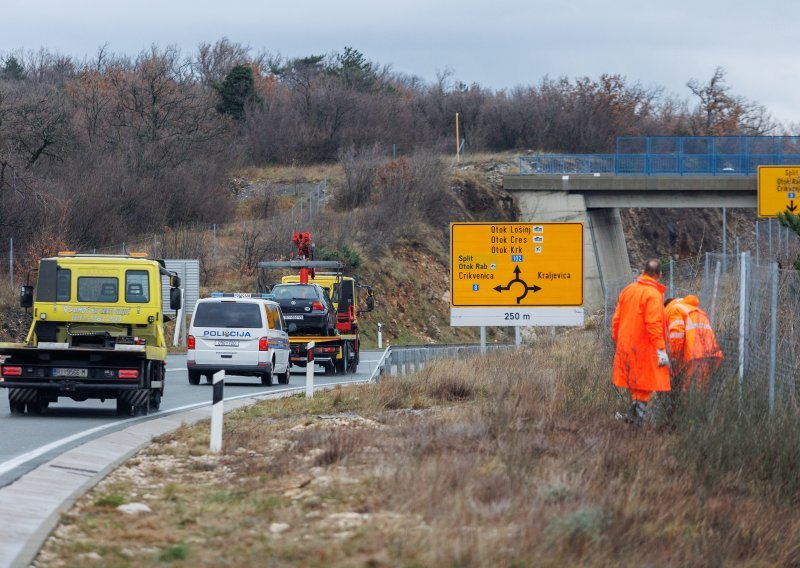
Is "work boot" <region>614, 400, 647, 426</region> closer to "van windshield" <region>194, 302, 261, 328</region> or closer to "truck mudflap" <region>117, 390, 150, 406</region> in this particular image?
"truck mudflap" <region>117, 390, 150, 406</region>

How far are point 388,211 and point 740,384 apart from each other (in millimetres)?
49188

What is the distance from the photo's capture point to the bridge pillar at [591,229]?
55062 millimetres

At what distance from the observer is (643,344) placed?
12516 mm

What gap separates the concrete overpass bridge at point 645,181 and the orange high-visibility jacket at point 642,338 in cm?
4109

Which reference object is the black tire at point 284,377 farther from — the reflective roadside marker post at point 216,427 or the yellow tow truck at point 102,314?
the reflective roadside marker post at point 216,427

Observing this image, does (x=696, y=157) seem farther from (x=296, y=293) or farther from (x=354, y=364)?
(x=296, y=293)

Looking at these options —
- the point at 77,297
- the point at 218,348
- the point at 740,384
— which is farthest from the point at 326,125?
the point at 740,384

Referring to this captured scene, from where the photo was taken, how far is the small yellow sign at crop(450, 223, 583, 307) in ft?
91.4

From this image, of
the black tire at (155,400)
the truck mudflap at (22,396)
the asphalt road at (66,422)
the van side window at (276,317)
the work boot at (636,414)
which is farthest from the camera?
the van side window at (276,317)

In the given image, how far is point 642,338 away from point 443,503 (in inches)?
186

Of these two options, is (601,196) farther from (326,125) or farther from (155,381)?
(155,381)

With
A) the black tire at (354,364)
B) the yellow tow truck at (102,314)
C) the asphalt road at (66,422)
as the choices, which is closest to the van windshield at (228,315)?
the asphalt road at (66,422)

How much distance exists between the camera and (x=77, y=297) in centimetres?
1908

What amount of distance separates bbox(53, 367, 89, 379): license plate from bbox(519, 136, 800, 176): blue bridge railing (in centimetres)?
4024
